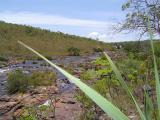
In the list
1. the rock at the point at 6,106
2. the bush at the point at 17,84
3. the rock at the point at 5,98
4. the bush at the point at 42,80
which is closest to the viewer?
the rock at the point at 6,106

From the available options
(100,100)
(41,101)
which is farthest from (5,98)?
(100,100)

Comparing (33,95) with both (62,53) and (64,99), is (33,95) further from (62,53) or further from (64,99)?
(62,53)

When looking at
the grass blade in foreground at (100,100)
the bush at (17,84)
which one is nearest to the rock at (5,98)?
the bush at (17,84)

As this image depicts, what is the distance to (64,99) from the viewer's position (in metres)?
11.7

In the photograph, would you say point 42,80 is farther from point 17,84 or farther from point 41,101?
point 41,101

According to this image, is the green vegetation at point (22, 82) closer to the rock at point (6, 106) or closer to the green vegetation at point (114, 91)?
the rock at point (6, 106)

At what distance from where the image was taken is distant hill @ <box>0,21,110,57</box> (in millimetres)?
39525

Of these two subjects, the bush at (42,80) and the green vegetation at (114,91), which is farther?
the bush at (42,80)

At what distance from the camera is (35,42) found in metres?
46.4

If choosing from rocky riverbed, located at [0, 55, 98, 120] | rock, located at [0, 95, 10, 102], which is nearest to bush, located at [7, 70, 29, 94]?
rocky riverbed, located at [0, 55, 98, 120]

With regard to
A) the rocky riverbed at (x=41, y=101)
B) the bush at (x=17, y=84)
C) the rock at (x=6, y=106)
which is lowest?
the rock at (x=6, y=106)

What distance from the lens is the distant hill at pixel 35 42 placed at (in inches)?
1556

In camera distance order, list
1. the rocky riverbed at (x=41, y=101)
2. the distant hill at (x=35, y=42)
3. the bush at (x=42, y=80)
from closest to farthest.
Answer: the rocky riverbed at (x=41, y=101)
the bush at (x=42, y=80)
the distant hill at (x=35, y=42)

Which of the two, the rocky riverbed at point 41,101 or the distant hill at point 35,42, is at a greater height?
the distant hill at point 35,42
